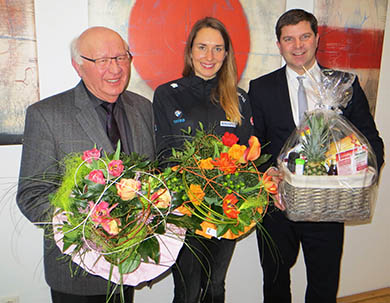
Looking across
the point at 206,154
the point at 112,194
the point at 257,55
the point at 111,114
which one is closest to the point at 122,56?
the point at 111,114

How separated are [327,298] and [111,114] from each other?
172 centimetres

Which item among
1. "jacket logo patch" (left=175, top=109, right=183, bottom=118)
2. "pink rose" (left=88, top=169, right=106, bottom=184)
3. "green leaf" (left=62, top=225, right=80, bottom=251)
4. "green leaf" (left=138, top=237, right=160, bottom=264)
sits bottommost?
"green leaf" (left=138, top=237, right=160, bottom=264)

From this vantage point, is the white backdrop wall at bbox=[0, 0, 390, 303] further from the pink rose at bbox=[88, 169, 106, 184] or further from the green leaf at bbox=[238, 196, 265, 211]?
the green leaf at bbox=[238, 196, 265, 211]

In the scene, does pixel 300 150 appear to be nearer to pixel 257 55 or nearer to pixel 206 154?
pixel 206 154

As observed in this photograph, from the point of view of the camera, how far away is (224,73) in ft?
6.12

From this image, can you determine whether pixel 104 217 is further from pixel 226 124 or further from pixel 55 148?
pixel 226 124

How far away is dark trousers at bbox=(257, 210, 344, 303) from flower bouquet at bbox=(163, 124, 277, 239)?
761 millimetres

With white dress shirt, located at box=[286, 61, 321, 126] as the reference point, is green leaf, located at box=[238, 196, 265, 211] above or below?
below

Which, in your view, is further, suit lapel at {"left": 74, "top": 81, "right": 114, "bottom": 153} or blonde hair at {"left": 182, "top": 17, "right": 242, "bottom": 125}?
blonde hair at {"left": 182, "top": 17, "right": 242, "bottom": 125}

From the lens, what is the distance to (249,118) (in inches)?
74.6

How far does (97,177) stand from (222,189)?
0.47 meters

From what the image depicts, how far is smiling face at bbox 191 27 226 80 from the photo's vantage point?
1786 mm

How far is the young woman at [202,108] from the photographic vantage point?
175cm

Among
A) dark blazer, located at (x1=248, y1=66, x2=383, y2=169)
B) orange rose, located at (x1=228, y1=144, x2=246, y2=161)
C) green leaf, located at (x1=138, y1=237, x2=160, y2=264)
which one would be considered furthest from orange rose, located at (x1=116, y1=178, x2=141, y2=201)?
dark blazer, located at (x1=248, y1=66, x2=383, y2=169)
